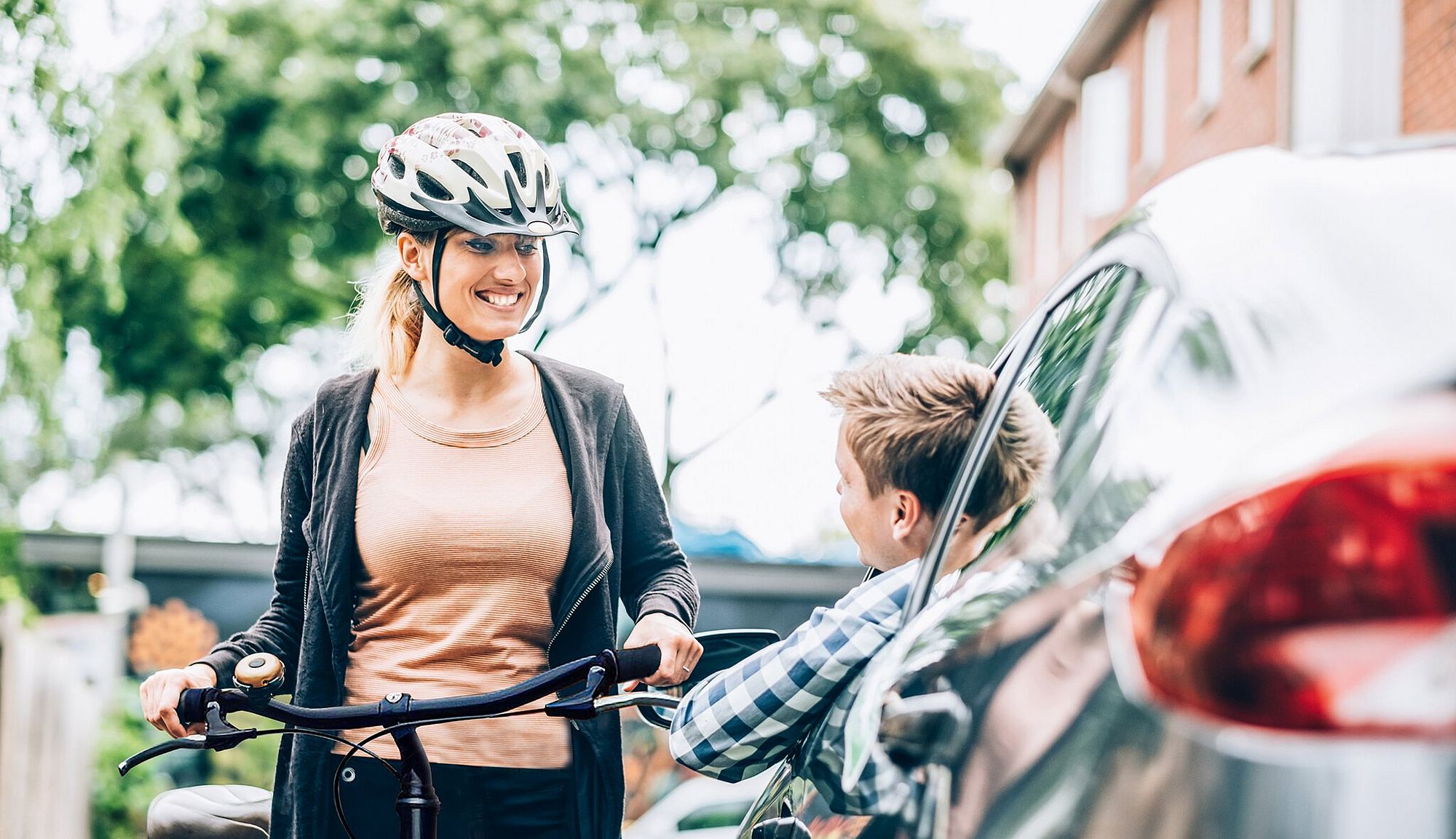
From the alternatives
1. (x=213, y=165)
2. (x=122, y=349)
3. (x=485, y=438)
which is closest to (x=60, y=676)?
(x=122, y=349)

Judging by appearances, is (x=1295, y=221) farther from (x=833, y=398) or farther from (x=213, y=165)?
(x=213, y=165)

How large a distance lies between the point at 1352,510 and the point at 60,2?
230 inches

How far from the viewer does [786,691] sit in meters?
2.02

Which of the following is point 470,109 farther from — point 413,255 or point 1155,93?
point 413,255

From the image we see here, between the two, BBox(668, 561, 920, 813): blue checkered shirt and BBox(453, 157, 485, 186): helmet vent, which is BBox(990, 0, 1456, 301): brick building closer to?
BBox(668, 561, 920, 813): blue checkered shirt

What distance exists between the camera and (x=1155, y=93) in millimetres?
18203

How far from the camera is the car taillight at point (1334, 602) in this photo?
1044 mm

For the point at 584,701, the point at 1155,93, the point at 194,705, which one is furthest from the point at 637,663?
the point at 1155,93

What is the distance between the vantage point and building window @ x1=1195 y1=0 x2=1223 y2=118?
602 inches

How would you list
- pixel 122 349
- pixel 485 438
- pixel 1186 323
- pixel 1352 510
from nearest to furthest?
pixel 1352 510 < pixel 1186 323 < pixel 485 438 < pixel 122 349

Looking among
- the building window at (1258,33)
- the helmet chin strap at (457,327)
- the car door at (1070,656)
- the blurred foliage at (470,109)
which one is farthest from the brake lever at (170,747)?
the building window at (1258,33)

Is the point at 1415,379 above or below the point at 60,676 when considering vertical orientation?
above

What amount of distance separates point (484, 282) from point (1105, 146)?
15724 millimetres

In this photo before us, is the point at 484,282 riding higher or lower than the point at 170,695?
higher
